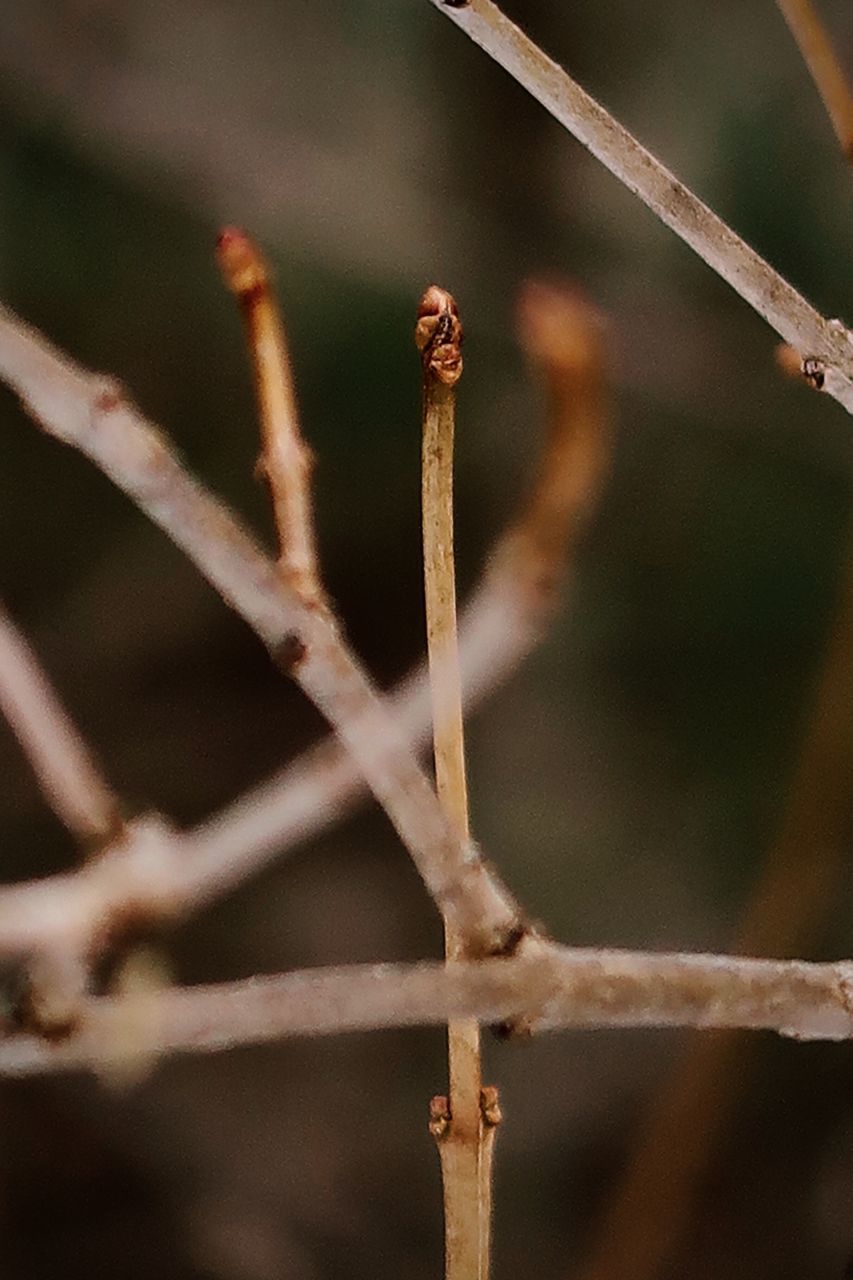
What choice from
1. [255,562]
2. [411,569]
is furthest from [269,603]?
[411,569]

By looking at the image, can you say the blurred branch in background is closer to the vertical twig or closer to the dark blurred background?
the vertical twig

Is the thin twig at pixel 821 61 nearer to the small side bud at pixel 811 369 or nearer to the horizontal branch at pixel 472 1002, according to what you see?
the small side bud at pixel 811 369

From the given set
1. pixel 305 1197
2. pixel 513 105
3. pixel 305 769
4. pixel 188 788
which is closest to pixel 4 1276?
pixel 305 1197

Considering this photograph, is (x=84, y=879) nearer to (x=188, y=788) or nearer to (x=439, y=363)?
(x=439, y=363)

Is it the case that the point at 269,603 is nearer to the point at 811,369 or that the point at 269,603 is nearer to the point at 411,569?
the point at 811,369

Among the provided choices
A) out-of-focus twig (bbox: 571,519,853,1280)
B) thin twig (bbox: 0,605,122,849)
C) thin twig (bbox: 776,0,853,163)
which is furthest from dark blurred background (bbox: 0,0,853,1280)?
thin twig (bbox: 0,605,122,849)

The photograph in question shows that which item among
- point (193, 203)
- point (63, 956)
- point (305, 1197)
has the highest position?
point (193, 203)
